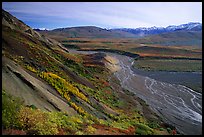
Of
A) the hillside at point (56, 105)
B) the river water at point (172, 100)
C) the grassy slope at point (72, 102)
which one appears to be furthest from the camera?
the river water at point (172, 100)

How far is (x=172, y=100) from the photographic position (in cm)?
5309

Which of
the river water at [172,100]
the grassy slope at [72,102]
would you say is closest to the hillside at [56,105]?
the grassy slope at [72,102]

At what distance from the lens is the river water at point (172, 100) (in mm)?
40503

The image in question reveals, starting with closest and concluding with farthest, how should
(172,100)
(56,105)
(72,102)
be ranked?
(56,105), (72,102), (172,100)

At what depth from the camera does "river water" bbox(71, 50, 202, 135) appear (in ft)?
133

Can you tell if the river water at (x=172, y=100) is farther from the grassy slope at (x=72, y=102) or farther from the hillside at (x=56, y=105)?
the grassy slope at (x=72, y=102)

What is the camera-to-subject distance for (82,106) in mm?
32438

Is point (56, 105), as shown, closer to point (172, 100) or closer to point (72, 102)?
point (72, 102)

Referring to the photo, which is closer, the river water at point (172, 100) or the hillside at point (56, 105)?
the hillside at point (56, 105)

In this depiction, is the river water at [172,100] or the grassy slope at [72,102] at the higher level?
the grassy slope at [72,102]

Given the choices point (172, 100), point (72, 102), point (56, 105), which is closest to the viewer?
point (56, 105)

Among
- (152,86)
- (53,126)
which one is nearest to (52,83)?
(53,126)

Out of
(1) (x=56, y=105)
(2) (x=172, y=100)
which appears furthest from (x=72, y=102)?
(2) (x=172, y=100)

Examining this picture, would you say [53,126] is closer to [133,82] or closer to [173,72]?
[133,82]
